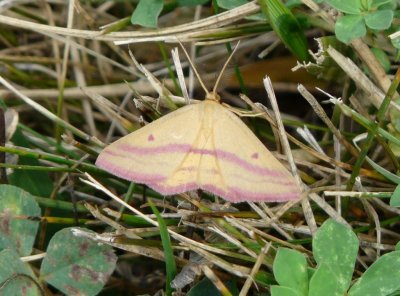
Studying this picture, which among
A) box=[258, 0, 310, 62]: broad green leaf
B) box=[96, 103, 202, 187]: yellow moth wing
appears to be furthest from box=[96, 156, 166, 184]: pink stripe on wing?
box=[258, 0, 310, 62]: broad green leaf

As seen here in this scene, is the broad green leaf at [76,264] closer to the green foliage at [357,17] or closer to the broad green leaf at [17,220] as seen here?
the broad green leaf at [17,220]

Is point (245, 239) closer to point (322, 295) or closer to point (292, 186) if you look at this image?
point (292, 186)

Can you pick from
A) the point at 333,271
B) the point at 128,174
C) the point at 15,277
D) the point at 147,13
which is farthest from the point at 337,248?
the point at 147,13

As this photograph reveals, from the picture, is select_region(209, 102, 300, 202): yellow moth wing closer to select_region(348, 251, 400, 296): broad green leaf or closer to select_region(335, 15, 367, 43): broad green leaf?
select_region(348, 251, 400, 296): broad green leaf

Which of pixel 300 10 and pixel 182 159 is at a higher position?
pixel 300 10

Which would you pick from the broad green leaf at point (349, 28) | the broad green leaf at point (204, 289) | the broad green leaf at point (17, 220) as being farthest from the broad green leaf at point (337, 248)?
the broad green leaf at point (17, 220)

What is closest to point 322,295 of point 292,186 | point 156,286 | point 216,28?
point 292,186
